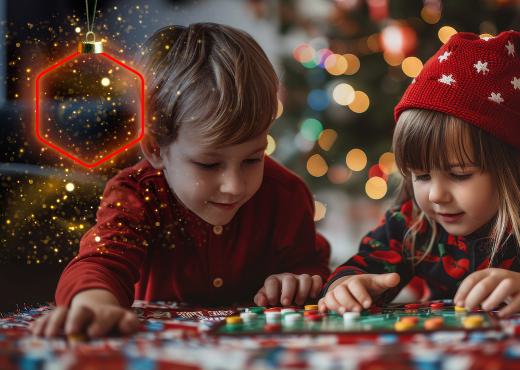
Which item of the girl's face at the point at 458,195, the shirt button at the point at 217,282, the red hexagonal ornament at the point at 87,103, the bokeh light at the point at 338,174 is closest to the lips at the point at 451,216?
the girl's face at the point at 458,195

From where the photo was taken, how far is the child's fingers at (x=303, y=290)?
1.03m

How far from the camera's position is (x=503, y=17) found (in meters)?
2.02

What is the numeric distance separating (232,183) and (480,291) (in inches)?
14.2

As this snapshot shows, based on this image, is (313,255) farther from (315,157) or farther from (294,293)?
(315,157)

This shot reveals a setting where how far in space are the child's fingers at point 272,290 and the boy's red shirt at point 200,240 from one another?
0.10 metres

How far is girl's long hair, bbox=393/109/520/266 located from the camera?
3.27ft

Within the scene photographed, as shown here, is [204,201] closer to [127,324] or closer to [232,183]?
[232,183]

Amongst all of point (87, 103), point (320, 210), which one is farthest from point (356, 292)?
point (320, 210)

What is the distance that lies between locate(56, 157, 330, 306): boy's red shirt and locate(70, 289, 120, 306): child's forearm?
0.11m

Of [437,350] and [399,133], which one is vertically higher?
[399,133]

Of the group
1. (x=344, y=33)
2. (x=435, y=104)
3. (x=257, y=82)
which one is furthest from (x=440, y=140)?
(x=344, y=33)

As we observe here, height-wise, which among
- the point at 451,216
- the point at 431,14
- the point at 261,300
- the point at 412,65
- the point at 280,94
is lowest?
the point at 261,300

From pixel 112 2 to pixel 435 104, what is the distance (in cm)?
50

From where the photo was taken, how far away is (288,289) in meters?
1.02
